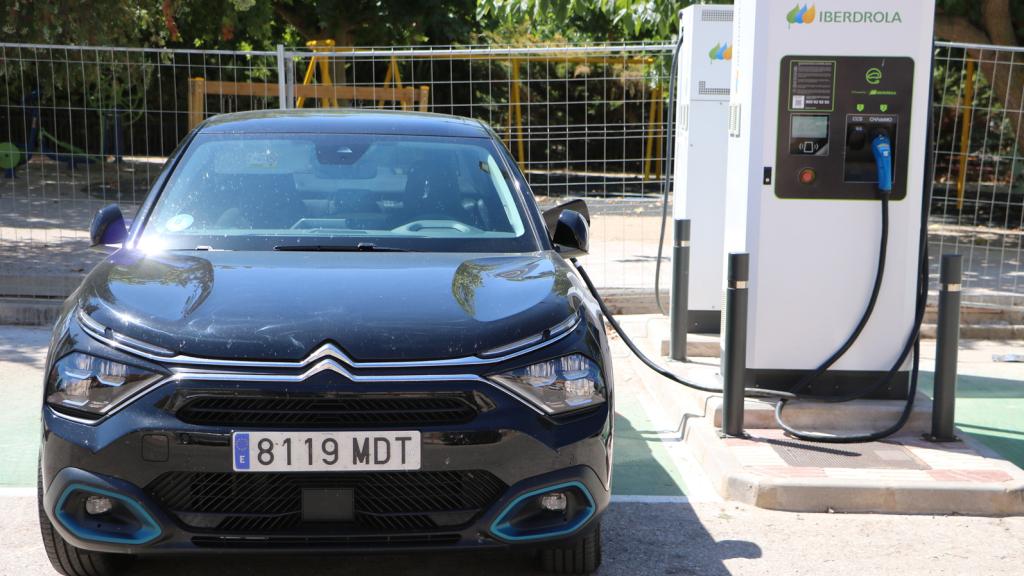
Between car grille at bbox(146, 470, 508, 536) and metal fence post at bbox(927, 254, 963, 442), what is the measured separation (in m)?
2.87

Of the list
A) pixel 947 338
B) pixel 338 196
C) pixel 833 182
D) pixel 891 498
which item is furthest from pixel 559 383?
pixel 833 182

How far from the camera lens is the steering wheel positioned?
4.38 metres

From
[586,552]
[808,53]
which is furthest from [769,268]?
[586,552]

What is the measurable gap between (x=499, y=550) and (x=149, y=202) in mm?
2114

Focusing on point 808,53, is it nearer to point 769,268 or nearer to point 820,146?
point 820,146

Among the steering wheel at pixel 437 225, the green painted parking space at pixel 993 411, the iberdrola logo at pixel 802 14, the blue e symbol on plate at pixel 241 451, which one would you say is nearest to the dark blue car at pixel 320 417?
the blue e symbol on plate at pixel 241 451

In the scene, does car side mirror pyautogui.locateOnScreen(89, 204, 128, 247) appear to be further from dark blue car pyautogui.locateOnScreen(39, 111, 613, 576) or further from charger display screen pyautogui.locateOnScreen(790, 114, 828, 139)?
charger display screen pyautogui.locateOnScreen(790, 114, 828, 139)

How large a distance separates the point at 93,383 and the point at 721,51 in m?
5.15

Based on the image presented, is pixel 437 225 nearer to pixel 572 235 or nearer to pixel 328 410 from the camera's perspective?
pixel 572 235

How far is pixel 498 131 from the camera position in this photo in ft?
55.4

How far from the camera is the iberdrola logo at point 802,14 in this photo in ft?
18.1

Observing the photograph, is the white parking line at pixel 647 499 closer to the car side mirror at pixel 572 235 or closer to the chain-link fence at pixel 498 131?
the car side mirror at pixel 572 235

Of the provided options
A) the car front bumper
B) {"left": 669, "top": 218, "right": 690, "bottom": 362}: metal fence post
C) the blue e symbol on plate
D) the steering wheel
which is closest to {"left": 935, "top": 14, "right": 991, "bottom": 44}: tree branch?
{"left": 669, "top": 218, "right": 690, "bottom": 362}: metal fence post

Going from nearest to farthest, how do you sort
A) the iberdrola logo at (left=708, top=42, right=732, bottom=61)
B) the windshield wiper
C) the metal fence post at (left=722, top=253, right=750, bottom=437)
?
the windshield wiper
the metal fence post at (left=722, top=253, right=750, bottom=437)
the iberdrola logo at (left=708, top=42, right=732, bottom=61)
